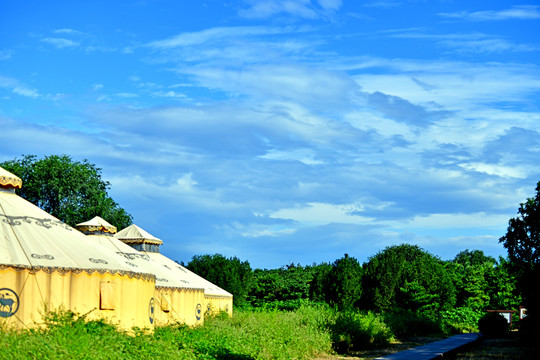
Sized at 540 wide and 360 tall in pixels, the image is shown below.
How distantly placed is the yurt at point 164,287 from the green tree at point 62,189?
19.5m

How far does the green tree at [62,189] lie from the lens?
46.2 metres

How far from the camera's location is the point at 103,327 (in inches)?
661

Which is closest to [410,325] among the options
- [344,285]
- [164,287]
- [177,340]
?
[344,285]

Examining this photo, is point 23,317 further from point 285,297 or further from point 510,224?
point 285,297

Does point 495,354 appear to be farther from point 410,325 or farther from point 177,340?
point 410,325

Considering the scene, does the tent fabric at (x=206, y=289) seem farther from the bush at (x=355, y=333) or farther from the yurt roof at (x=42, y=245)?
the yurt roof at (x=42, y=245)

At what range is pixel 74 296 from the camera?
1705 centimetres

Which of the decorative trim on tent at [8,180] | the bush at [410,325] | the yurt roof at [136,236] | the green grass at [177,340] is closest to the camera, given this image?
the green grass at [177,340]

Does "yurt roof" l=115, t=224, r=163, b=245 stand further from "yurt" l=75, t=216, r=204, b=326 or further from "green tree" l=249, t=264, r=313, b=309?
"green tree" l=249, t=264, r=313, b=309

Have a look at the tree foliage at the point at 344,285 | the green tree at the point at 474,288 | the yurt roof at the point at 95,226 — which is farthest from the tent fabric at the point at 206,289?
the green tree at the point at 474,288

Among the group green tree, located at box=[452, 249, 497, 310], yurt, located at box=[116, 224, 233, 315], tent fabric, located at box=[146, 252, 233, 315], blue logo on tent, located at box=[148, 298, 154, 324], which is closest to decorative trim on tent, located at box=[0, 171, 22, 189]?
blue logo on tent, located at box=[148, 298, 154, 324]

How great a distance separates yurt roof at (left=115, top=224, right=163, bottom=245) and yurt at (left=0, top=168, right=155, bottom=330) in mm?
13432

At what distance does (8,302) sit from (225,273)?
31.1m

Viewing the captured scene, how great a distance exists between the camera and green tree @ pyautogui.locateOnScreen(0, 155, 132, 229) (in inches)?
1818
